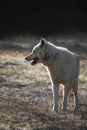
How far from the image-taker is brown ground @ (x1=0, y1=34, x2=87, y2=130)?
1084cm

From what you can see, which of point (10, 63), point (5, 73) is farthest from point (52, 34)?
point (5, 73)

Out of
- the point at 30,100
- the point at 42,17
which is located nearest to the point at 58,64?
the point at 30,100

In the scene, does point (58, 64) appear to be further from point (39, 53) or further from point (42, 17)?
point (42, 17)

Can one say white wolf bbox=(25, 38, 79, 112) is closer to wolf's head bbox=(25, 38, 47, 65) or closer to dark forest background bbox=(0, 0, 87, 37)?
wolf's head bbox=(25, 38, 47, 65)

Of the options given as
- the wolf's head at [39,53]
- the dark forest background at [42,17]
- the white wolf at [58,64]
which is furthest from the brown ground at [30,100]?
the dark forest background at [42,17]

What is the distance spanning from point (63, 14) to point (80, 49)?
1351 centimetres

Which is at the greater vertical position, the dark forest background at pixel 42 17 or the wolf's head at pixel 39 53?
the dark forest background at pixel 42 17

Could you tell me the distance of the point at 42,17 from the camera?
37.7 meters

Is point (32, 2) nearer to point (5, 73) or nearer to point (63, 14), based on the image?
point (63, 14)

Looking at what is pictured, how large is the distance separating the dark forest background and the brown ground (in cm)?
1362

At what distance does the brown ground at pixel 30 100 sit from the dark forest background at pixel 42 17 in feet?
44.7

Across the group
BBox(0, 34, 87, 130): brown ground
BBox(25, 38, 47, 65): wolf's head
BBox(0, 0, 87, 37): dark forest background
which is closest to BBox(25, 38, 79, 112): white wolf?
BBox(25, 38, 47, 65): wolf's head

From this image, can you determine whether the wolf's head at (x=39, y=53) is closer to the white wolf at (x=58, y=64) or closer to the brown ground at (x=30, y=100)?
the white wolf at (x=58, y=64)

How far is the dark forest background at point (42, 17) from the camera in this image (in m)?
36.3
